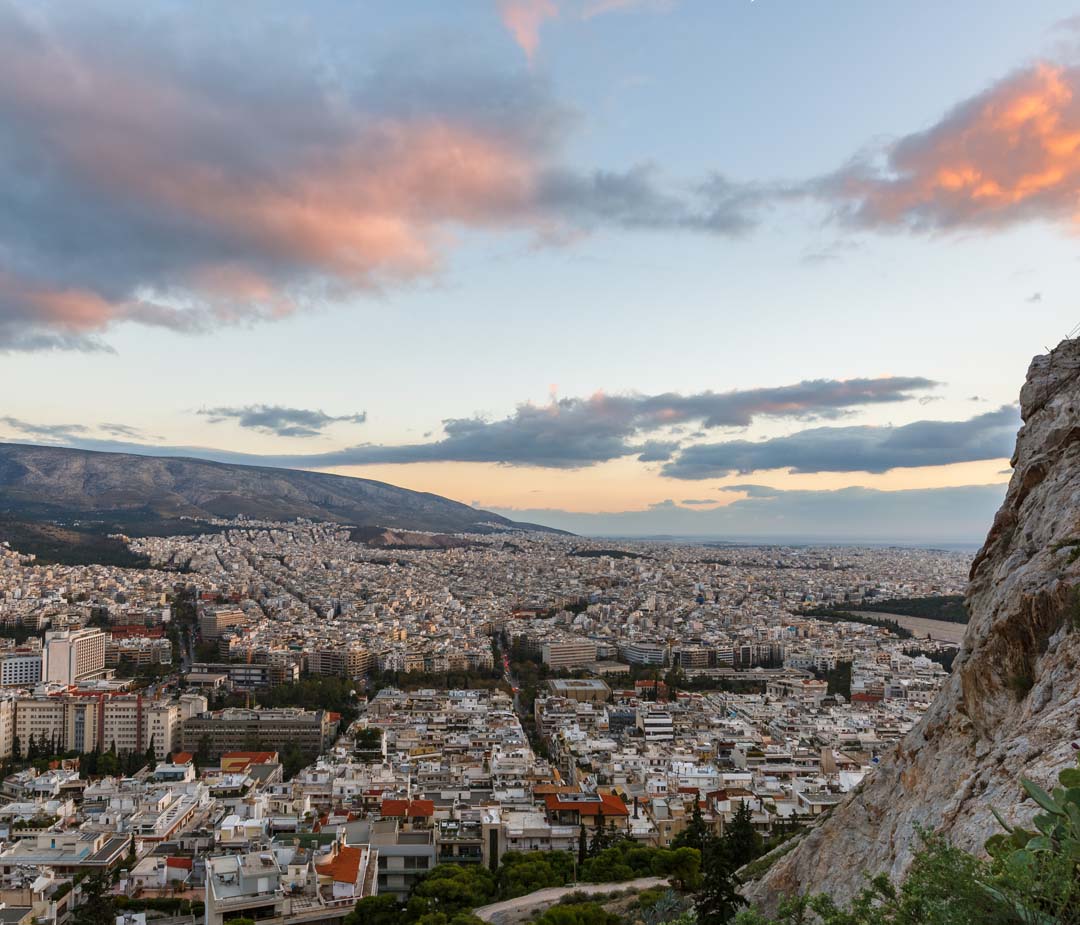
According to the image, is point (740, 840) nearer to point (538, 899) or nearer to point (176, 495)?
point (538, 899)

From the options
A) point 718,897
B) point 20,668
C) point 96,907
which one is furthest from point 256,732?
point 718,897

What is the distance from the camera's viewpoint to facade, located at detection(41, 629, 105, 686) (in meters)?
36.3

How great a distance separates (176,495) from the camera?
13888cm

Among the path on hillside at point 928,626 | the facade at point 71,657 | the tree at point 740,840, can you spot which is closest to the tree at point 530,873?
the tree at point 740,840

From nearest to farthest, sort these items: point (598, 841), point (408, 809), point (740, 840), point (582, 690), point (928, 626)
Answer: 1. point (740, 840)
2. point (598, 841)
3. point (408, 809)
4. point (582, 690)
5. point (928, 626)

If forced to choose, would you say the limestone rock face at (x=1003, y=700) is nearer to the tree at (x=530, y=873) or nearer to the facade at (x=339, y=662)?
the tree at (x=530, y=873)

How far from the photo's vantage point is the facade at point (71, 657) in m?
36.3

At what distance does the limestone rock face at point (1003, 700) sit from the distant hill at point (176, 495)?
4003 inches

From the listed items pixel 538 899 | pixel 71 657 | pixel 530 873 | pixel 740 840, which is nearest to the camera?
pixel 740 840

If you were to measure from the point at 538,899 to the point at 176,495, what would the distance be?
13843cm

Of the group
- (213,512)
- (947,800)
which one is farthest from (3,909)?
(213,512)

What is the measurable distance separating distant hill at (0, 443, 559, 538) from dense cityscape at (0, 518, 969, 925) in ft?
172

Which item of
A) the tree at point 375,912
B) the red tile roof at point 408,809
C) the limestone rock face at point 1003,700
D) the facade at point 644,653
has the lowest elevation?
the facade at point 644,653

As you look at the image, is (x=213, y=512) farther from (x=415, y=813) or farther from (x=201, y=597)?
(x=415, y=813)
